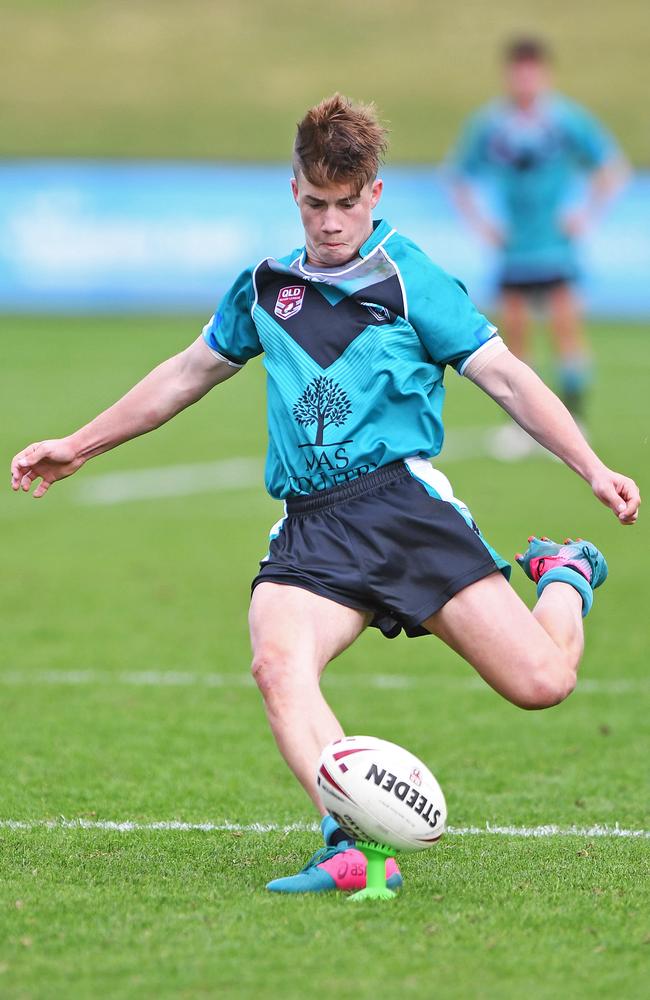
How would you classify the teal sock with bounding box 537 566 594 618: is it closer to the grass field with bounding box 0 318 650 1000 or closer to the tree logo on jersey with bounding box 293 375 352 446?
the grass field with bounding box 0 318 650 1000

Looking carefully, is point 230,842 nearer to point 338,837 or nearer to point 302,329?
point 338,837

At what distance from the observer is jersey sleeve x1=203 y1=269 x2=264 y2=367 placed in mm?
4945

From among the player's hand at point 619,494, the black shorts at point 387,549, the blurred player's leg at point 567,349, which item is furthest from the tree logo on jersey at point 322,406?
the blurred player's leg at point 567,349

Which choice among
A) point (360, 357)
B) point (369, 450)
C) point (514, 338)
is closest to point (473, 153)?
point (514, 338)

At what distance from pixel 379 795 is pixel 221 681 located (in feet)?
11.3

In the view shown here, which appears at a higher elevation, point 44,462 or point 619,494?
point 44,462

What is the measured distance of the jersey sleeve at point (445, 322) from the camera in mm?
4695

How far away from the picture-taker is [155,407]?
16.6 feet

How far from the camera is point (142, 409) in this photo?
5055 millimetres

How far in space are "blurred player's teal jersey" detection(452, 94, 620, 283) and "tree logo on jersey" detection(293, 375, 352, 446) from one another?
1008 centimetres

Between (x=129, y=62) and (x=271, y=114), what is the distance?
4.36 meters

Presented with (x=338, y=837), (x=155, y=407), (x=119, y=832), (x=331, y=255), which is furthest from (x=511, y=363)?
(x=119, y=832)

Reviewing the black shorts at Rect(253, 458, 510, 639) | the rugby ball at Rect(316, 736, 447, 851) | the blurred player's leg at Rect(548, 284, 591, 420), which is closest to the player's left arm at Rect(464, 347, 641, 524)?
the black shorts at Rect(253, 458, 510, 639)

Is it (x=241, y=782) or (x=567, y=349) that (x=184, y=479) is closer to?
(x=567, y=349)
